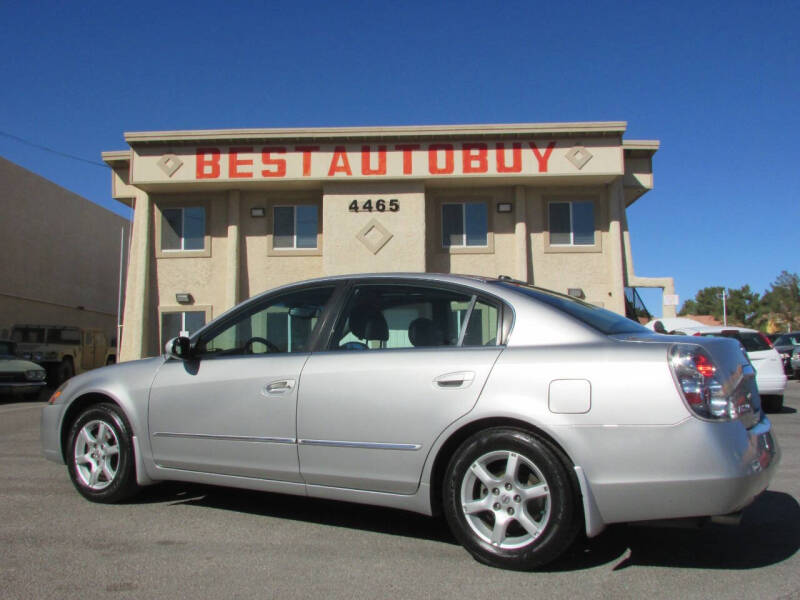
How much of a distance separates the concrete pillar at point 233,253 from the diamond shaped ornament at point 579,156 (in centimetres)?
870

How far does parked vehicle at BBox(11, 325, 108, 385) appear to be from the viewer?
62.8 ft

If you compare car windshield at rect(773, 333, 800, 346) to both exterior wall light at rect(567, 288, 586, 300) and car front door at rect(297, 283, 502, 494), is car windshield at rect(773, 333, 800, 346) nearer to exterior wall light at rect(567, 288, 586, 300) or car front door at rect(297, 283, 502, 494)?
exterior wall light at rect(567, 288, 586, 300)

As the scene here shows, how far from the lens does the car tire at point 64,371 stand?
19.5 m

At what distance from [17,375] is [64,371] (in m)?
4.88

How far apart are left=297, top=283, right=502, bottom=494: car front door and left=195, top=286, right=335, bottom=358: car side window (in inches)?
9.7

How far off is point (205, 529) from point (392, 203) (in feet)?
46.6

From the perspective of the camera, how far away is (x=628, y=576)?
3.51 m

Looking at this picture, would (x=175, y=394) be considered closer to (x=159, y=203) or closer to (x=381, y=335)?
(x=381, y=335)

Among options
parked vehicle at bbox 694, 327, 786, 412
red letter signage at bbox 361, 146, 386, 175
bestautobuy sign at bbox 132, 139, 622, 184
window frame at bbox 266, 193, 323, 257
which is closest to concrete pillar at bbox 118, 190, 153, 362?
bestautobuy sign at bbox 132, 139, 622, 184

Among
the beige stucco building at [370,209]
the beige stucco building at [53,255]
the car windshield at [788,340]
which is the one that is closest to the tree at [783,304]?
the car windshield at [788,340]

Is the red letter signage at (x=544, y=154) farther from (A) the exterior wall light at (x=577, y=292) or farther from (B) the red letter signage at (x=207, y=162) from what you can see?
(B) the red letter signage at (x=207, y=162)

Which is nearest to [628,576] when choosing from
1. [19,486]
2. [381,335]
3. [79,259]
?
[381,335]

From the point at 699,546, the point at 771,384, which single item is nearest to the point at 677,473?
the point at 699,546

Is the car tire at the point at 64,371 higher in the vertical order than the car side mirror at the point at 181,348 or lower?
lower
